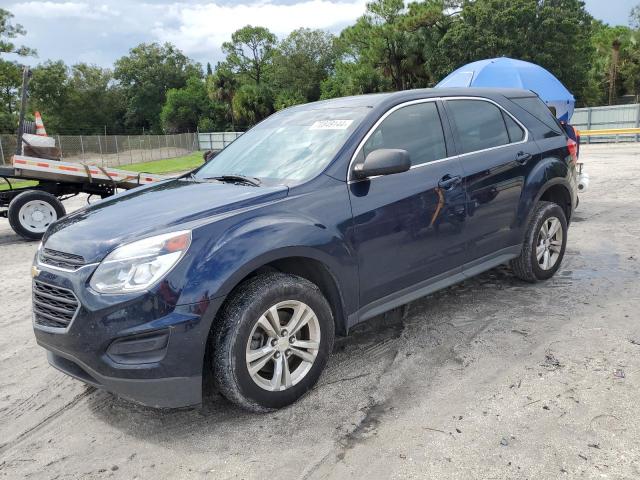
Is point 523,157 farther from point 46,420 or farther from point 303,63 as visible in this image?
point 303,63

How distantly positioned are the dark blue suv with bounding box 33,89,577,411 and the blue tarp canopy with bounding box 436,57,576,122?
18.8 feet

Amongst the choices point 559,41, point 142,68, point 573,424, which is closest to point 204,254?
point 573,424

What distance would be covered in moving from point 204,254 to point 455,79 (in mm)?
8779

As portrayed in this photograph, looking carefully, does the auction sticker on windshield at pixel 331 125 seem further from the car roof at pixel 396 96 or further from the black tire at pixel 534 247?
the black tire at pixel 534 247

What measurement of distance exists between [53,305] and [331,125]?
2071 millimetres

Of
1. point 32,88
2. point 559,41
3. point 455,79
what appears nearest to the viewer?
point 455,79

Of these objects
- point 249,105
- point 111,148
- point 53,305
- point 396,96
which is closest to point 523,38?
point 111,148

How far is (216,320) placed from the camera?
285cm

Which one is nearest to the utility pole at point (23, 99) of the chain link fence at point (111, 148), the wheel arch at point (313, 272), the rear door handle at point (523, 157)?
the wheel arch at point (313, 272)

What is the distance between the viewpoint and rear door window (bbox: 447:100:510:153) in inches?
165

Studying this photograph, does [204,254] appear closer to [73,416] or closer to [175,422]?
[175,422]

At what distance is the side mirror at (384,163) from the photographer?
3.27 metres

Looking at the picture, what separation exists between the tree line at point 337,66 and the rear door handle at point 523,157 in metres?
40.2

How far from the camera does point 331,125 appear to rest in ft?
12.2
